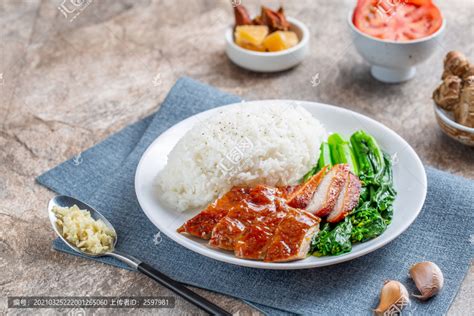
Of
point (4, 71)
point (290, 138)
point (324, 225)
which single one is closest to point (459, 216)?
point (324, 225)

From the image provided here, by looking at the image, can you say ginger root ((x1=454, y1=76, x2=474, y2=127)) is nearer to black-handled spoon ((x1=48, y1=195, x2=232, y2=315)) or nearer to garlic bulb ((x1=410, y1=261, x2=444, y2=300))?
garlic bulb ((x1=410, y1=261, x2=444, y2=300))

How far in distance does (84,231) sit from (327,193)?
3.65 ft

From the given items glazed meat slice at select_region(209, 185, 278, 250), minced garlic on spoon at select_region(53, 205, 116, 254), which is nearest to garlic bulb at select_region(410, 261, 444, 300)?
glazed meat slice at select_region(209, 185, 278, 250)

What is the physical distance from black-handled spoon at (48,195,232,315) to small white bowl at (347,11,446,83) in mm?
2070

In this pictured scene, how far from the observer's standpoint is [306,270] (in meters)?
2.51

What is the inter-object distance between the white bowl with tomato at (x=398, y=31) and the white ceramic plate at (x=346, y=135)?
768 mm

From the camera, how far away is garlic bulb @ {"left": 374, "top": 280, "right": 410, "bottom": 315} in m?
2.29

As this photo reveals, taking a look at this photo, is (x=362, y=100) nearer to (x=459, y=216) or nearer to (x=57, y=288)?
(x=459, y=216)

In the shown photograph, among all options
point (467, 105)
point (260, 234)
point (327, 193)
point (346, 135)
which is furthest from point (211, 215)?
point (467, 105)

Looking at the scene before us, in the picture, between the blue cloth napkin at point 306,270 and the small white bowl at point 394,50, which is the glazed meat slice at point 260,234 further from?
the small white bowl at point 394,50

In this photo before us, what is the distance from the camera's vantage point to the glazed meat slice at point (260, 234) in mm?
2355

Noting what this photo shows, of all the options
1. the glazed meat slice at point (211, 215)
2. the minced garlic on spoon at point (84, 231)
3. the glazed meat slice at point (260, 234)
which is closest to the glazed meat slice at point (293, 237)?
the glazed meat slice at point (260, 234)

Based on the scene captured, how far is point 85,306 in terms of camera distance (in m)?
2.42

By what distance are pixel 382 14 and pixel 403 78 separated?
0.49m
